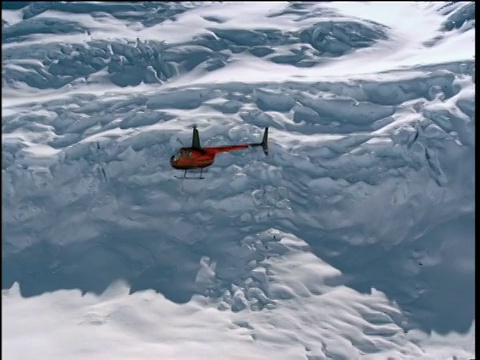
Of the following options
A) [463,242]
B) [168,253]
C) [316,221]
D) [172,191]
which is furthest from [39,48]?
[463,242]

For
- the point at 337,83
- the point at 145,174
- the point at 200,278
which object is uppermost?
the point at 337,83

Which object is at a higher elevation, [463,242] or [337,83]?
[337,83]

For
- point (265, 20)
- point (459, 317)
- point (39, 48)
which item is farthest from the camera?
point (265, 20)

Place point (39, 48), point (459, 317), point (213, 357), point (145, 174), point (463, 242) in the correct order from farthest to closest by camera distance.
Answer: point (39, 48), point (145, 174), point (463, 242), point (459, 317), point (213, 357)

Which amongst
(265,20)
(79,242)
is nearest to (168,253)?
(79,242)

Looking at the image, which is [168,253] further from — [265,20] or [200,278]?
[265,20]

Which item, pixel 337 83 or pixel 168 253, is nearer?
pixel 168 253

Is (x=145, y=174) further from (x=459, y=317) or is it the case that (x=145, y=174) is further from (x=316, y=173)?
(x=459, y=317)
